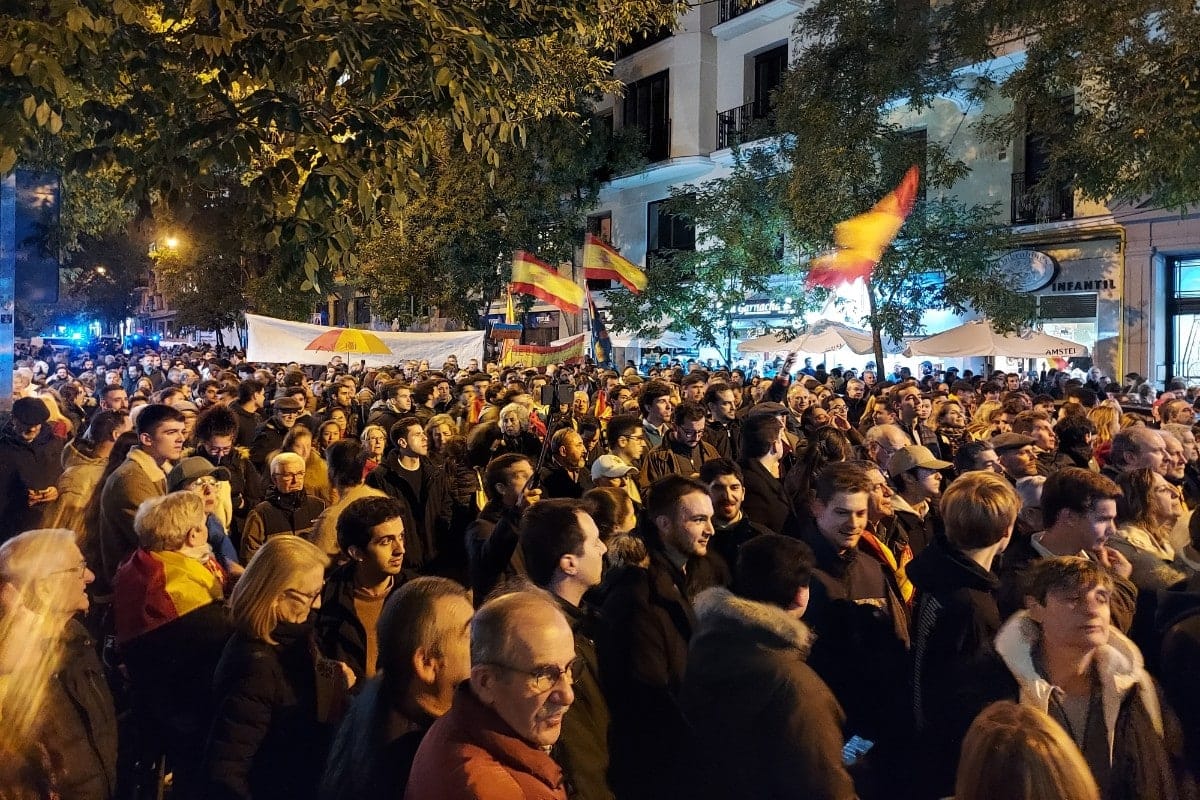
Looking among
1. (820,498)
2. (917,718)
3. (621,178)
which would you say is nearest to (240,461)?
(820,498)

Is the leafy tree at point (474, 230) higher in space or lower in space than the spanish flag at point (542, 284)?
higher

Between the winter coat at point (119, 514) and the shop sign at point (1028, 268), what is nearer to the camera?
the winter coat at point (119, 514)

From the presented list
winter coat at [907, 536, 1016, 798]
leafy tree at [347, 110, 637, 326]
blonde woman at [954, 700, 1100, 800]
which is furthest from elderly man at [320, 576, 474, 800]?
leafy tree at [347, 110, 637, 326]

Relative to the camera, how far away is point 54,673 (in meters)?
2.84

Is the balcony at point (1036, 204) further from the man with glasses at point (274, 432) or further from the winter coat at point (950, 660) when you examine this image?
the winter coat at point (950, 660)

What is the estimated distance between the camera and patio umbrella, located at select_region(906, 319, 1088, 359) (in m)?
16.7

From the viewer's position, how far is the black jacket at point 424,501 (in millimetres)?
6152

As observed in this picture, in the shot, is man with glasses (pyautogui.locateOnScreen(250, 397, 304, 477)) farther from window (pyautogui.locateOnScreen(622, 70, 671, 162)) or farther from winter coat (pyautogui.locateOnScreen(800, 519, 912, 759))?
window (pyautogui.locateOnScreen(622, 70, 671, 162))

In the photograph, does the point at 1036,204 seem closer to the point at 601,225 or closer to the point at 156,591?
the point at 601,225

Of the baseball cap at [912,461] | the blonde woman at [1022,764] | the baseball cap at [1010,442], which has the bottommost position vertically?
the blonde woman at [1022,764]

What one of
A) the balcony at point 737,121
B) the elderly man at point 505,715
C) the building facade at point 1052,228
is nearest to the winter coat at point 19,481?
the elderly man at point 505,715

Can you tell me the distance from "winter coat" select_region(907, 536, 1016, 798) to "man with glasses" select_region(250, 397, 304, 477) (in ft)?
17.2

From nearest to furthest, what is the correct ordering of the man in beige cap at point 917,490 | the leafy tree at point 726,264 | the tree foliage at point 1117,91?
the man in beige cap at point 917,490 → the tree foliage at point 1117,91 → the leafy tree at point 726,264

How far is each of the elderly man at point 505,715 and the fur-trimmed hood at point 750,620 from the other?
0.55 m
